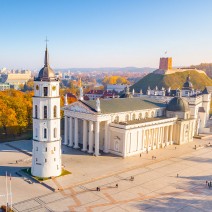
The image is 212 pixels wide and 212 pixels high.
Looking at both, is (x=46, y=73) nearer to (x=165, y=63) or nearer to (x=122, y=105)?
(x=122, y=105)

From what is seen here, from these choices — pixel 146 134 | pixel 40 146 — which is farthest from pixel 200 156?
pixel 40 146

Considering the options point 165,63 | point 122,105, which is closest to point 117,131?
point 122,105

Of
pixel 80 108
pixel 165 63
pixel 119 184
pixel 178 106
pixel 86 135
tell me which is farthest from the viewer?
pixel 165 63

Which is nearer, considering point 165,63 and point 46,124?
point 46,124

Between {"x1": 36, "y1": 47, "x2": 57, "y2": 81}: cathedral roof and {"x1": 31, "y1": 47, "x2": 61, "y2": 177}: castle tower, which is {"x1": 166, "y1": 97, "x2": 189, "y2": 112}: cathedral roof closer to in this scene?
{"x1": 31, "y1": 47, "x2": 61, "y2": 177}: castle tower

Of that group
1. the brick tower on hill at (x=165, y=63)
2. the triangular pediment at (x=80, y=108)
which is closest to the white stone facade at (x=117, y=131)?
the triangular pediment at (x=80, y=108)

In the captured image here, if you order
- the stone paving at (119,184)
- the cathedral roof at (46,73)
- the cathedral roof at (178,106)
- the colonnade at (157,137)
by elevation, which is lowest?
the stone paving at (119,184)

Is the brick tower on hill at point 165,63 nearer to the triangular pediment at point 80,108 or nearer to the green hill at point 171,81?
the green hill at point 171,81
